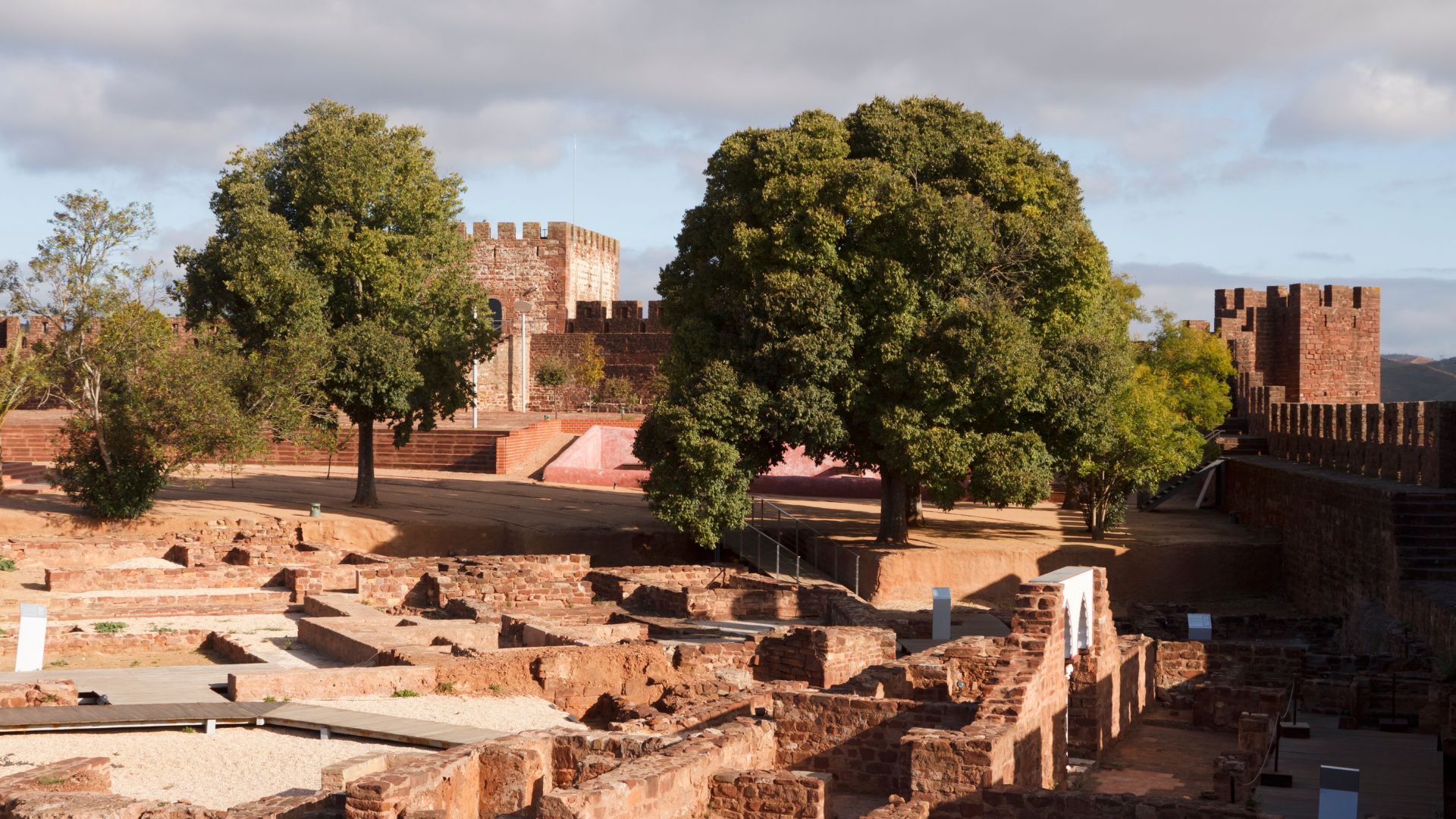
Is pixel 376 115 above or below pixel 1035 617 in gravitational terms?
above

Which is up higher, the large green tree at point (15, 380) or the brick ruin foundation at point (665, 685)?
the large green tree at point (15, 380)

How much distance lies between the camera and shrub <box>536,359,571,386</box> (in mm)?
55094

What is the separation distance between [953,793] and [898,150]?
17.5m

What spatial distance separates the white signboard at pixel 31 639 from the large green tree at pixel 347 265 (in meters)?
11.2

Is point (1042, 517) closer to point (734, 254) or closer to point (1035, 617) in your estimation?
point (734, 254)

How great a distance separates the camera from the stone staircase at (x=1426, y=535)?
2025cm

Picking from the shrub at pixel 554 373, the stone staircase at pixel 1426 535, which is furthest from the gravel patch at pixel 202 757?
the shrub at pixel 554 373

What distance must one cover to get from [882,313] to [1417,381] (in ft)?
255

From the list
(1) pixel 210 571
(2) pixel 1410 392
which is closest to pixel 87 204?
(1) pixel 210 571

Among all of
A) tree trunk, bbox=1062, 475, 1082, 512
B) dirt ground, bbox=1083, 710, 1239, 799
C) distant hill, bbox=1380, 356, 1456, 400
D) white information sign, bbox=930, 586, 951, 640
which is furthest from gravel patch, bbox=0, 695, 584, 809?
distant hill, bbox=1380, 356, 1456, 400

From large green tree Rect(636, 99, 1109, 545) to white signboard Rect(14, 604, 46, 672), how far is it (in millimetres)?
10155

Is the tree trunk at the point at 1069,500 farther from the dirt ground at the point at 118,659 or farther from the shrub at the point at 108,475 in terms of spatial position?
the dirt ground at the point at 118,659

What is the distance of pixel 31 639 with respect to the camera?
1689cm

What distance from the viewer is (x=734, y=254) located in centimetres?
2600
